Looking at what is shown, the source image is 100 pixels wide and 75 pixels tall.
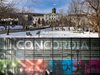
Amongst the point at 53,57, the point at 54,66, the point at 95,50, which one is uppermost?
the point at 95,50

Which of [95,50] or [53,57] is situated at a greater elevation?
[95,50]

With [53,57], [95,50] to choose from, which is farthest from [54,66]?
[95,50]

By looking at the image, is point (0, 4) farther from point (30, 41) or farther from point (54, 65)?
point (54, 65)

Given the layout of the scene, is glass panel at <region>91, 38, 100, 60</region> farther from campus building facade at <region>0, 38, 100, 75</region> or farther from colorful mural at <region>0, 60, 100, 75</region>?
colorful mural at <region>0, 60, 100, 75</region>

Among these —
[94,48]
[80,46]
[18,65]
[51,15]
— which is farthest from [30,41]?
[51,15]

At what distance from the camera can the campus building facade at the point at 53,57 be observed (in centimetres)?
1166

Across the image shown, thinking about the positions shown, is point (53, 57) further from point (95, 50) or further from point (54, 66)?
point (95, 50)

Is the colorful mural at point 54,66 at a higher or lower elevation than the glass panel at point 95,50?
lower

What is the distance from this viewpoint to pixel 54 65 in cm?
1172

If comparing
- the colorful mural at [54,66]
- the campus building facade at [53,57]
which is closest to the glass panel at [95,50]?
the campus building facade at [53,57]

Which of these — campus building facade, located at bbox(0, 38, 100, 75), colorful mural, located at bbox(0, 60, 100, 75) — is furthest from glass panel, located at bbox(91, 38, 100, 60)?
colorful mural, located at bbox(0, 60, 100, 75)

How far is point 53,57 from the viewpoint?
11.6 m

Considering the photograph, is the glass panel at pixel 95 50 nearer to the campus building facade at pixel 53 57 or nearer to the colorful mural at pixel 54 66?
the campus building facade at pixel 53 57

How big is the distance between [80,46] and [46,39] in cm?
404
